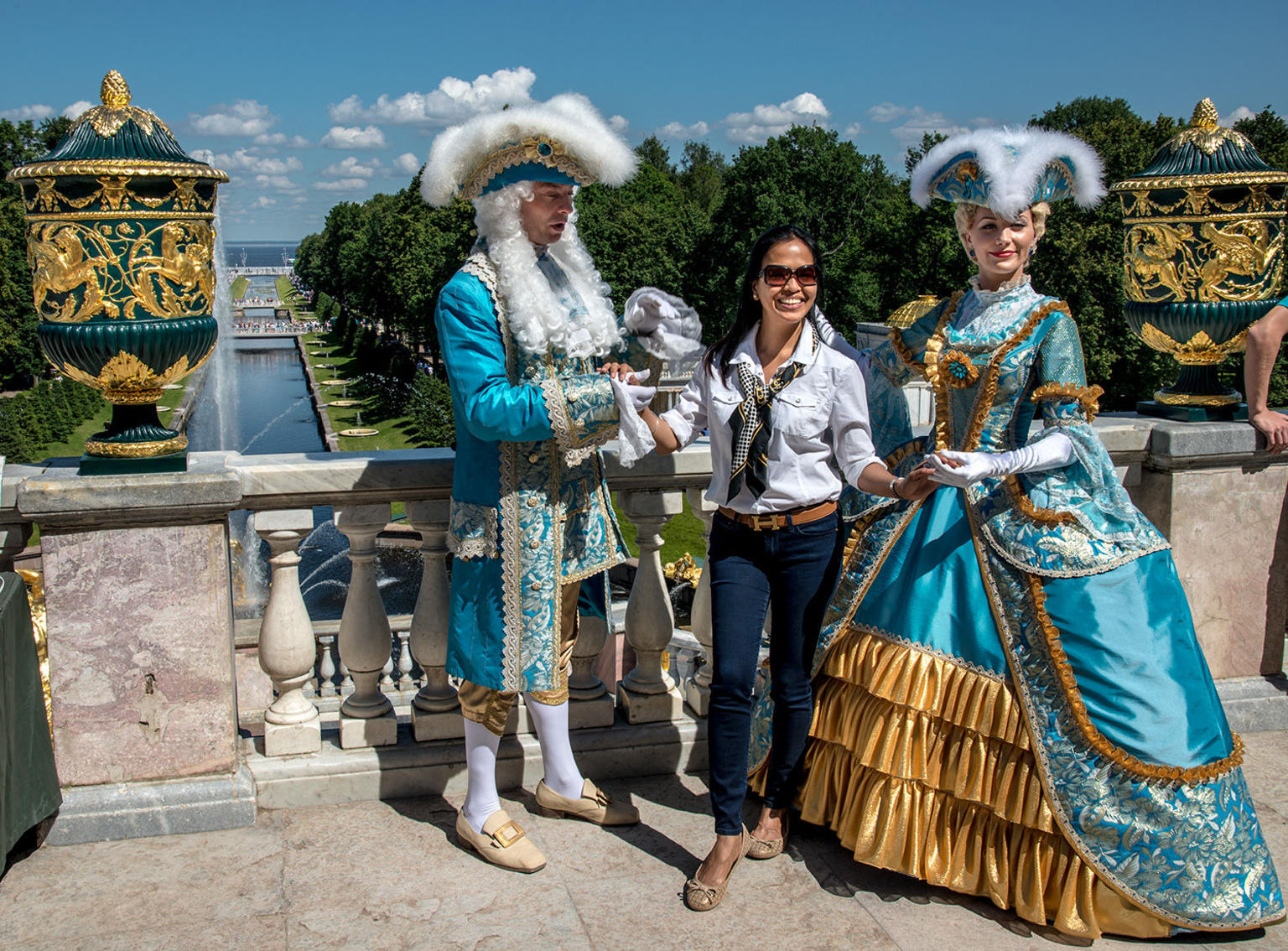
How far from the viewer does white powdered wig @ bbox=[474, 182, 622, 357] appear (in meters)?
3.44

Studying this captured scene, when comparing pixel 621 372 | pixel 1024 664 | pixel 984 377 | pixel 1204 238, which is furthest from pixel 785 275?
pixel 1204 238

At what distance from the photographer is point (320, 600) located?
686 inches

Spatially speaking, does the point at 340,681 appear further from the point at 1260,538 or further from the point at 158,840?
the point at 1260,538

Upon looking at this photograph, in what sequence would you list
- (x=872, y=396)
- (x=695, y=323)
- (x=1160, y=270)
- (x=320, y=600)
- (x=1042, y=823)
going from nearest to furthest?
(x=1042, y=823), (x=695, y=323), (x=872, y=396), (x=1160, y=270), (x=320, y=600)

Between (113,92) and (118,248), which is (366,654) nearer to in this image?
(118,248)

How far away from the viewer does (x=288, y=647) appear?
3971mm

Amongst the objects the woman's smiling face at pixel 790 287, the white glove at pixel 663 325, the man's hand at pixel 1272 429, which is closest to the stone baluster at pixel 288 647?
the white glove at pixel 663 325

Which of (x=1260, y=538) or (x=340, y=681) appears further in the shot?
(x=340, y=681)

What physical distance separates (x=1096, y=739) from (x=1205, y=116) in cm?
257

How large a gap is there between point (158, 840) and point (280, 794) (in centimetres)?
39

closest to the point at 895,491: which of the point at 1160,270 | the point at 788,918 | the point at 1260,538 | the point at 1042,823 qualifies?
the point at 1042,823

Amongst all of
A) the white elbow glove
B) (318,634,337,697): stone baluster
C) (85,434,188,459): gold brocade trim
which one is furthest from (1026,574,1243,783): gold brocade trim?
(318,634,337,697): stone baluster

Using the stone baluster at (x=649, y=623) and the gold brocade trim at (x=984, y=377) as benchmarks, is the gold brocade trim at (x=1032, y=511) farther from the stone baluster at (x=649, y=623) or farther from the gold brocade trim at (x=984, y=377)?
the stone baluster at (x=649, y=623)

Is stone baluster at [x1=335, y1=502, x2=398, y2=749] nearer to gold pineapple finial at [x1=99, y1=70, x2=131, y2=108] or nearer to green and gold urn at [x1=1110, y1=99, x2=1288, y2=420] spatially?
gold pineapple finial at [x1=99, y1=70, x2=131, y2=108]
